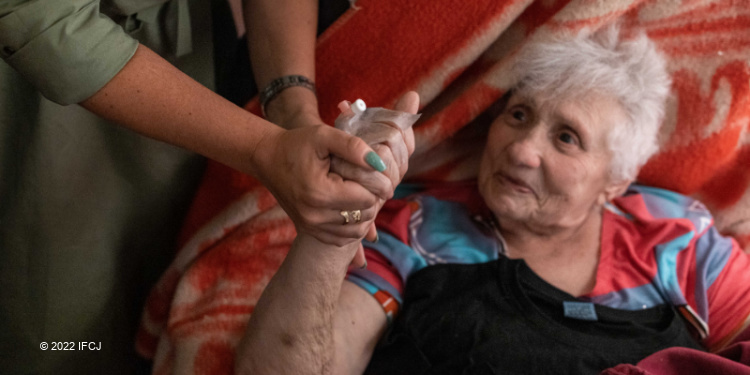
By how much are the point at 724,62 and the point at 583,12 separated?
0.42 meters

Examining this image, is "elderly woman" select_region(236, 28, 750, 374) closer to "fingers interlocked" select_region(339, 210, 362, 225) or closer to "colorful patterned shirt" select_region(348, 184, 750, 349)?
"colorful patterned shirt" select_region(348, 184, 750, 349)

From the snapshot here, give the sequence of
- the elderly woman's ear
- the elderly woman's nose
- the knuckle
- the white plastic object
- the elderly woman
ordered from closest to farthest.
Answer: the knuckle → the white plastic object → the elderly woman → the elderly woman's nose → the elderly woman's ear

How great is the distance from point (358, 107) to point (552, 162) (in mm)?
623

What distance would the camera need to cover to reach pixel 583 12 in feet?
4.60

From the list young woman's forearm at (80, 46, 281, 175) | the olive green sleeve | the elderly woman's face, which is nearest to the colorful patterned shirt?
the elderly woman's face

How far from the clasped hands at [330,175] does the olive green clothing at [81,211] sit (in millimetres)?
450

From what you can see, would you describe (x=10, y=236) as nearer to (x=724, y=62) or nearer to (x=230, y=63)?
(x=230, y=63)

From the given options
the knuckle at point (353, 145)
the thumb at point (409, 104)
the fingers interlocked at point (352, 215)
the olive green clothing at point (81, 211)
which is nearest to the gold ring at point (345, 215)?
the fingers interlocked at point (352, 215)

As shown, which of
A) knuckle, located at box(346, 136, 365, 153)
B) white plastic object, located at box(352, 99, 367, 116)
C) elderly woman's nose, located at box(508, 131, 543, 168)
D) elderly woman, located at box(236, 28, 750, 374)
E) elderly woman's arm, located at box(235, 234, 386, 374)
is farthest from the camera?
elderly woman's nose, located at box(508, 131, 543, 168)

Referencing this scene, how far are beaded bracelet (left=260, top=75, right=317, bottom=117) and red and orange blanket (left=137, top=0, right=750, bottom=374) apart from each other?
0.49 ft

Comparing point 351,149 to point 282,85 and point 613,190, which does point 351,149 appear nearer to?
point 282,85

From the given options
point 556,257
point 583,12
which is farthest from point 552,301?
point 583,12

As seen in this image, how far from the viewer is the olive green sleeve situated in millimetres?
806

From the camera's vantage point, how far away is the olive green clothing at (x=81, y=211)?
3.73 feet
